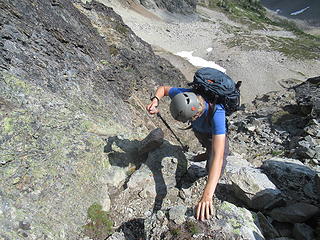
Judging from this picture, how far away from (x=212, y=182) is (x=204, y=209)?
54 centimetres

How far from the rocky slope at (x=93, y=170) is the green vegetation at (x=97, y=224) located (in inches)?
1.0

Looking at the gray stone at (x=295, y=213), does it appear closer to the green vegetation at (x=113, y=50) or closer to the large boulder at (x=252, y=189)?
the large boulder at (x=252, y=189)

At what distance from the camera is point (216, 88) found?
19.0 ft

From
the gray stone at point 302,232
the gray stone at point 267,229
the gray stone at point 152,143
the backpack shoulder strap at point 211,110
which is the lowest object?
the gray stone at point 152,143

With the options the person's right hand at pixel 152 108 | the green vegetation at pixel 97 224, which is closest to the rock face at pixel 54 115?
the green vegetation at pixel 97 224

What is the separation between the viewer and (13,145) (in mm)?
7121

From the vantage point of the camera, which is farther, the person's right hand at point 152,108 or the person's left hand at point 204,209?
the person's right hand at point 152,108

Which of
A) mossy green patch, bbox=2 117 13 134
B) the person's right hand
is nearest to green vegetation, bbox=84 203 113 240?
the person's right hand

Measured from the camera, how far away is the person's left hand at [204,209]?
4.92 m

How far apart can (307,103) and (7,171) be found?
21.2 metres

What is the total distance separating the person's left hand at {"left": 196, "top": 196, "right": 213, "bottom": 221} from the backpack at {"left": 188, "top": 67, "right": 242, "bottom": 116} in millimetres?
2118

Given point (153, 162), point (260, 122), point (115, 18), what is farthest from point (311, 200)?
point (115, 18)

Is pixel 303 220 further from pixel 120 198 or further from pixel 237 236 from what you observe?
pixel 120 198

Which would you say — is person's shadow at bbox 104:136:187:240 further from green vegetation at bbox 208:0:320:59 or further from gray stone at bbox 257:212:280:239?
green vegetation at bbox 208:0:320:59
